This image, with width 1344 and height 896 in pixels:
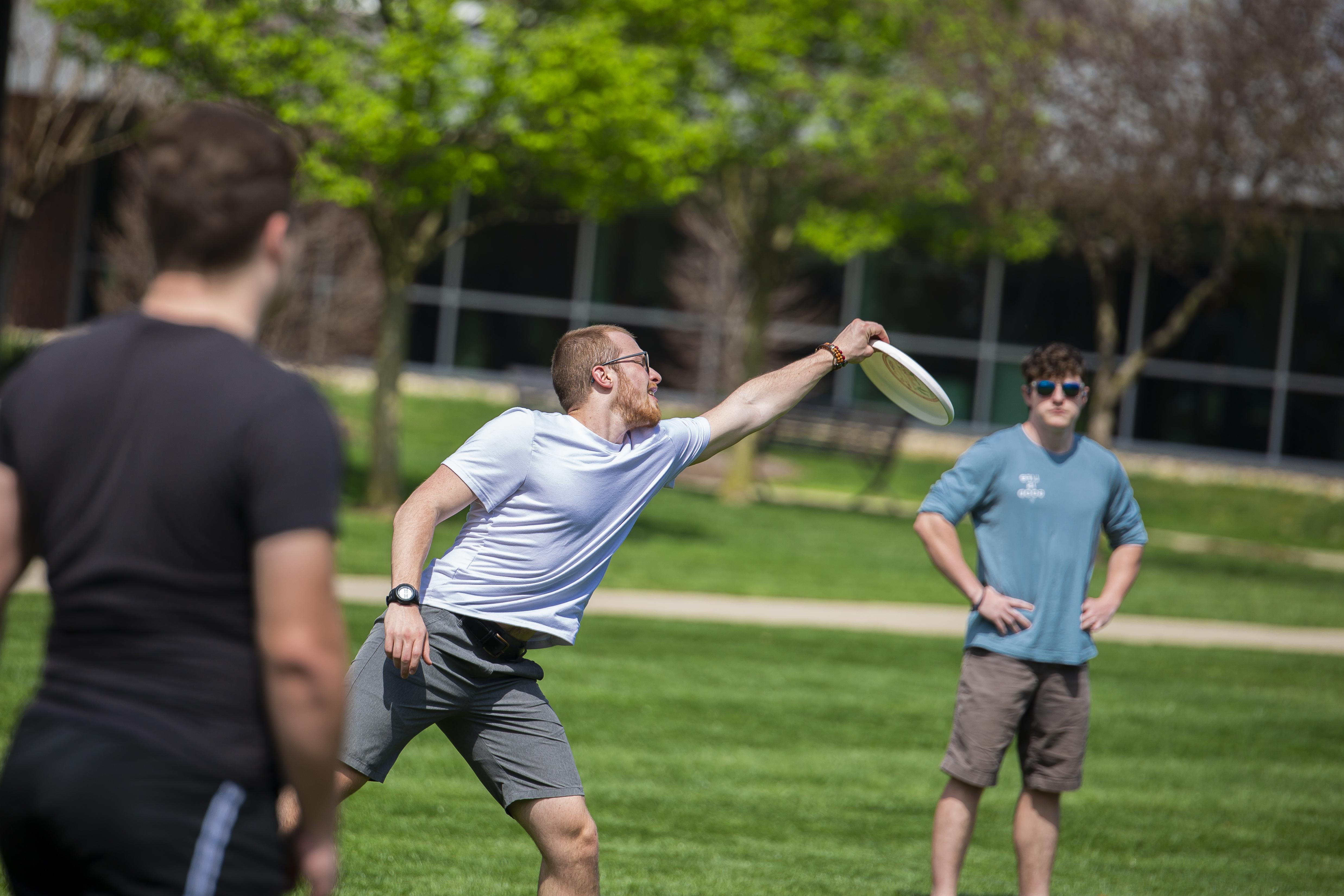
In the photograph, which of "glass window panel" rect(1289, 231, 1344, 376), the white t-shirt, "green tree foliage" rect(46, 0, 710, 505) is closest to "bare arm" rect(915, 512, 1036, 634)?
the white t-shirt

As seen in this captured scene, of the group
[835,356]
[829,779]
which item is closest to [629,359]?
[835,356]

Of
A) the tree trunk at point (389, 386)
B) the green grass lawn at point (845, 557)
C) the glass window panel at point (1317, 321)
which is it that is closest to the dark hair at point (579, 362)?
the green grass lawn at point (845, 557)

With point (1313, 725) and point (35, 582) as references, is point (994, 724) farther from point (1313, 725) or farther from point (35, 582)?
point (35, 582)

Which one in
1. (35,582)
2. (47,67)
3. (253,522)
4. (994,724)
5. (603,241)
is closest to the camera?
(253,522)

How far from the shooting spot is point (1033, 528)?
4953mm

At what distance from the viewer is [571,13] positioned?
49.3 feet

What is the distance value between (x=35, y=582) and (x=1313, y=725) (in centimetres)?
948

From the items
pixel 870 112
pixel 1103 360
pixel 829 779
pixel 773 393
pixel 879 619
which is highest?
pixel 870 112

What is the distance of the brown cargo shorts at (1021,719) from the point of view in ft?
16.0

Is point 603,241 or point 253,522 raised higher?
point 603,241

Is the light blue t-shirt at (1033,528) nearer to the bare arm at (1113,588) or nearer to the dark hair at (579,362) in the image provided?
the bare arm at (1113,588)

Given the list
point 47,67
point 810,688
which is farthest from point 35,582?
point 47,67

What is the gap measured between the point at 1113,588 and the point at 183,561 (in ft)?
12.8

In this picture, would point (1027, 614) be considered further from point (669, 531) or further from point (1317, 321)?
point (1317, 321)
